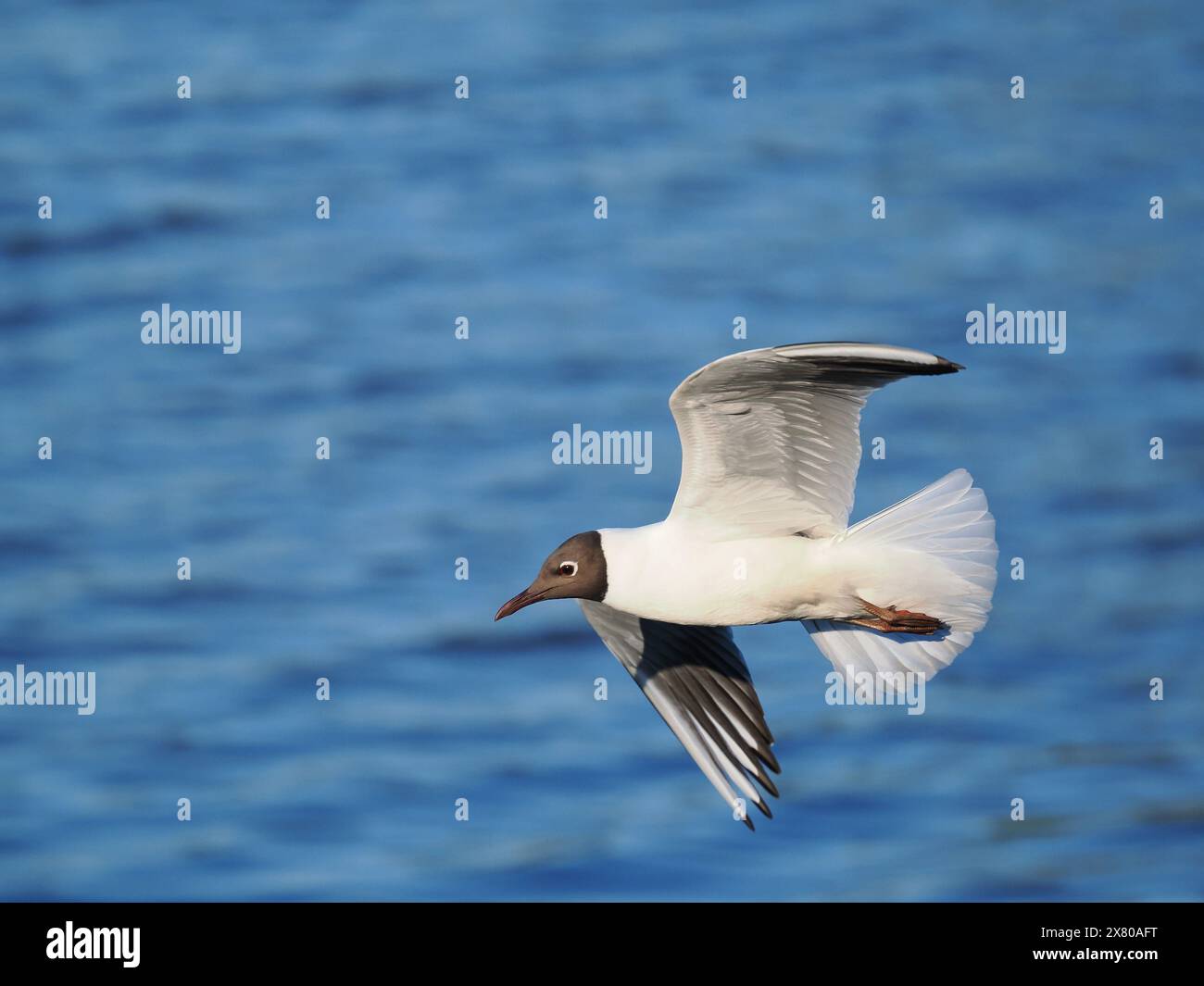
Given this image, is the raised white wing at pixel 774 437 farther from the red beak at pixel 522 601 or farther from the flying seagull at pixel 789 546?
the red beak at pixel 522 601

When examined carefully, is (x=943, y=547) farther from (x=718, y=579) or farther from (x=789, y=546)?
(x=718, y=579)

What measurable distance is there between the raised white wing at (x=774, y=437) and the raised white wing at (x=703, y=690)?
0.95 metres

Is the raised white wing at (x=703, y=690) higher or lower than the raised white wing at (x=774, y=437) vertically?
lower

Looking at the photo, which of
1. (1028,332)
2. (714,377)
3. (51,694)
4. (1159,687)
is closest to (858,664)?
(714,377)

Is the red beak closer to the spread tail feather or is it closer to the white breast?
the white breast

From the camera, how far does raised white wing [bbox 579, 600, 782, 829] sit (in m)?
7.32

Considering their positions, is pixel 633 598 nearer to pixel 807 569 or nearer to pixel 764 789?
pixel 807 569

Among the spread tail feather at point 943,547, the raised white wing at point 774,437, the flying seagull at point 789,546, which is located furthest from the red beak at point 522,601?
the spread tail feather at point 943,547

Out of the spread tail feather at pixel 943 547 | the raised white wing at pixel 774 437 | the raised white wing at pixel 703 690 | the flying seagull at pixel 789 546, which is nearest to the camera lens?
the raised white wing at pixel 774 437

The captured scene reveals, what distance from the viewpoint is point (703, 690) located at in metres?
7.50

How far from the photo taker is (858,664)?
23.0 ft

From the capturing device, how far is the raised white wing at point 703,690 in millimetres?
7316

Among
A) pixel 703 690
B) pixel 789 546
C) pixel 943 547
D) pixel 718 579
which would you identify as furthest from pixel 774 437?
pixel 703 690

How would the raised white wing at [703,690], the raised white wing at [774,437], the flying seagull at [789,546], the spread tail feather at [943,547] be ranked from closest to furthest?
the raised white wing at [774,437] → the flying seagull at [789,546] → the spread tail feather at [943,547] → the raised white wing at [703,690]
